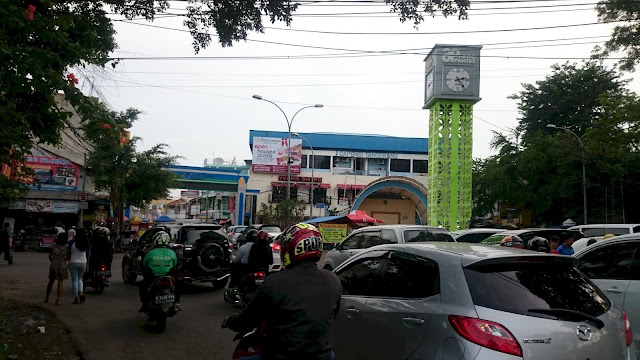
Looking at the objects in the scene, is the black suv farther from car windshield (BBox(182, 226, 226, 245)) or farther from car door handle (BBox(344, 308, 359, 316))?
car door handle (BBox(344, 308, 359, 316))

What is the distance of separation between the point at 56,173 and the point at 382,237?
1032 inches

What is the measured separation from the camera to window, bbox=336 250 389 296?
16.6ft

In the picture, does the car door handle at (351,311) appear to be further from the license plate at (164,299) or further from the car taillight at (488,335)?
the license plate at (164,299)

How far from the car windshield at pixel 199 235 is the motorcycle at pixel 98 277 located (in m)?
2.04

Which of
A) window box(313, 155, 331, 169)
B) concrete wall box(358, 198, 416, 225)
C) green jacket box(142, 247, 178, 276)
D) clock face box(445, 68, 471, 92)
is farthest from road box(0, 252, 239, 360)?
concrete wall box(358, 198, 416, 225)

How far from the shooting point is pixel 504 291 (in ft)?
12.6

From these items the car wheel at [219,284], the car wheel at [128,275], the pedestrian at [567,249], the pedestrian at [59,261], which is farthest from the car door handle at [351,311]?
the car wheel at [128,275]

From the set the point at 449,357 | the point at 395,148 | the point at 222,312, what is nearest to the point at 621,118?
the point at 222,312

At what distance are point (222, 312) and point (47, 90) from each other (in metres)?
6.09

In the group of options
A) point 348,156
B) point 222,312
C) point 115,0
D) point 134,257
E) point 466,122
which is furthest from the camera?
point 348,156

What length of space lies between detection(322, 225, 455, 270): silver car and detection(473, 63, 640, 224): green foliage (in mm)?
24128

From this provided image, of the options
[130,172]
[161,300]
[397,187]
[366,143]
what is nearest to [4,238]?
[130,172]

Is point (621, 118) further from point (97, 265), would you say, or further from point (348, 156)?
point (348, 156)

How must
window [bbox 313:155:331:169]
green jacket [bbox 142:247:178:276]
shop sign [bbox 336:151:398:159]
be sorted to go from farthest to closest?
shop sign [bbox 336:151:398:159] < window [bbox 313:155:331:169] < green jacket [bbox 142:247:178:276]
